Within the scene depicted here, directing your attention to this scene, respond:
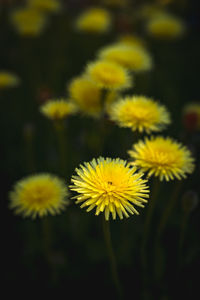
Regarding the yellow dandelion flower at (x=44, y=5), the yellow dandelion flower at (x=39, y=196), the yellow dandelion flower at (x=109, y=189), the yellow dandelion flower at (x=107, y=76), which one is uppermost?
the yellow dandelion flower at (x=44, y=5)

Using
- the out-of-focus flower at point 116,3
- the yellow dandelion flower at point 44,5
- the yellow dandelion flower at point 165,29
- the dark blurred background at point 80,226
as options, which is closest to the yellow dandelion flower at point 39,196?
the dark blurred background at point 80,226

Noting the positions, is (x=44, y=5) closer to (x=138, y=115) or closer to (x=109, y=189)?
(x=138, y=115)

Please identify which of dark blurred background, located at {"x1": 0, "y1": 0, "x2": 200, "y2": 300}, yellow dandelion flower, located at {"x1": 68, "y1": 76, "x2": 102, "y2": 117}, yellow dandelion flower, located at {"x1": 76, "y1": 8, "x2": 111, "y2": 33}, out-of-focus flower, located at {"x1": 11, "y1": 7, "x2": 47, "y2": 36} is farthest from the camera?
out-of-focus flower, located at {"x1": 11, "y1": 7, "x2": 47, "y2": 36}

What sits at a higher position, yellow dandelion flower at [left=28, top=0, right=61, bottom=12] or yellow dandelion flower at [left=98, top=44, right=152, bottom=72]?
yellow dandelion flower at [left=28, top=0, right=61, bottom=12]

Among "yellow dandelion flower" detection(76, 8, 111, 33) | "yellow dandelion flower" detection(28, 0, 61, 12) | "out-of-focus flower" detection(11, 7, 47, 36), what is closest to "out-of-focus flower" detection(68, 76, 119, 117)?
"yellow dandelion flower" detection(76, 8, 111, 33)

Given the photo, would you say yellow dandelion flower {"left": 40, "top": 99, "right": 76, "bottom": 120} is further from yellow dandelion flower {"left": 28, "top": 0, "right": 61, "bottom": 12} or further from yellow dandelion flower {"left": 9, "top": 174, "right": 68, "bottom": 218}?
yellow dandelion flower {"left": 28, "top": 0, "right": 61, "bottom": 12}

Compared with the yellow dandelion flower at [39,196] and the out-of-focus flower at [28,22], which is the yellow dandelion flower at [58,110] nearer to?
the yellow dandelion flower at [39,196]
